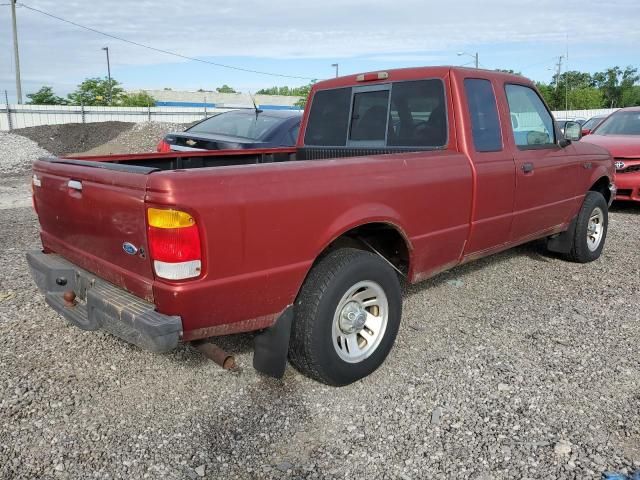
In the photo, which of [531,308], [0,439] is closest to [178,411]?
[0,439]

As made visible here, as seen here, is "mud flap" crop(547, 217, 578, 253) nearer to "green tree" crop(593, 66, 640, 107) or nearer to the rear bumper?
the rear bumper

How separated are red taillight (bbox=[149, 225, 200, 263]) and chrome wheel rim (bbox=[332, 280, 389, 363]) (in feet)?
3.17

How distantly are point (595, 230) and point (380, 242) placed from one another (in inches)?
133

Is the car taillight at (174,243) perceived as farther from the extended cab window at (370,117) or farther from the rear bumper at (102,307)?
the extended cab window at (370,117)

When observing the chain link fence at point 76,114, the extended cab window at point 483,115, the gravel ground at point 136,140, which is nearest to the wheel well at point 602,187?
the extended cab window at point 483,115

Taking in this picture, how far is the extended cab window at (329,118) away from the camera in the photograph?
4.72 m

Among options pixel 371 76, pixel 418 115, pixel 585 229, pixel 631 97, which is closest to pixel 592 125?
pixel 585 229

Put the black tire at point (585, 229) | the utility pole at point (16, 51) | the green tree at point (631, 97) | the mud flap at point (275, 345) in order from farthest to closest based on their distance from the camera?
the green tree at point (631, 97) < the utility pole at point (16, 51) < the black tire at point (585, 229) < the mud flap at point (275, 345)

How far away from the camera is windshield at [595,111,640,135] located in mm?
9430

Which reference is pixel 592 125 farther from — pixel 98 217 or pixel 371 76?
pixel 98 217

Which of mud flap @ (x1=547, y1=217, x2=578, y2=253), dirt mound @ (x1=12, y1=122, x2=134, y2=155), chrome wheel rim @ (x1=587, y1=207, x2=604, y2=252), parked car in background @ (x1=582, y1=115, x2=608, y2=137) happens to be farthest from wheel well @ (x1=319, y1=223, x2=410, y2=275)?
dirt mound @ (x1=12, y1=122, x2=134, y2=155)

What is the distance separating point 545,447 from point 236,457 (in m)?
1.54

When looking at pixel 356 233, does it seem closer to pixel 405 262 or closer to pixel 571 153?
pixel 405 262

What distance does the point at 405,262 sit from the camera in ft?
12.1
